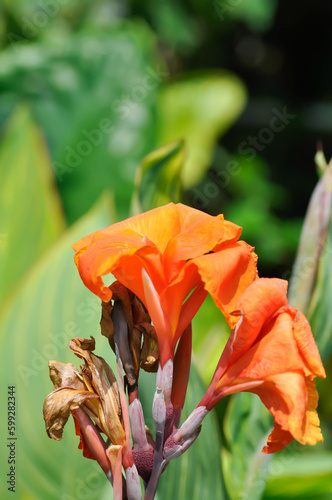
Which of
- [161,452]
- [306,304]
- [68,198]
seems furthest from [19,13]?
[161,452]

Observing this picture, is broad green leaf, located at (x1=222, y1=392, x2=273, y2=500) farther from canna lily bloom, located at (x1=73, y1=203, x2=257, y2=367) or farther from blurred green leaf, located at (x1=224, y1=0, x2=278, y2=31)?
blurred green leaf, located at (x1=224, y1=0, x2=278, y2=31)

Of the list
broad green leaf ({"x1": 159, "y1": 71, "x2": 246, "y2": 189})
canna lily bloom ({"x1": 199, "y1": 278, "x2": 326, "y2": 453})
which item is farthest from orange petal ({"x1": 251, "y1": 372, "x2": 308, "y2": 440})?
broad green leaf ({"x1": 159, "y1": 71, "x2": 246, "y2": 189})

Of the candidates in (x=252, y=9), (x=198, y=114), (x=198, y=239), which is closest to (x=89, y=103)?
(x=198, y=114)

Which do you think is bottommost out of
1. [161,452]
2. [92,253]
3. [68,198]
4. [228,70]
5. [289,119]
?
[289,119]

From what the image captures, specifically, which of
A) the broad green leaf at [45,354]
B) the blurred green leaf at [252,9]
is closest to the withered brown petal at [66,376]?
the broad green leaf at [45,354]

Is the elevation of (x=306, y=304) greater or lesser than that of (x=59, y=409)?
lesser

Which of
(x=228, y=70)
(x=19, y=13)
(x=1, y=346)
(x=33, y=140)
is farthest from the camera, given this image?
(x=228, y=70)

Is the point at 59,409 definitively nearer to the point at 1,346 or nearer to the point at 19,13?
the point at 1,346
